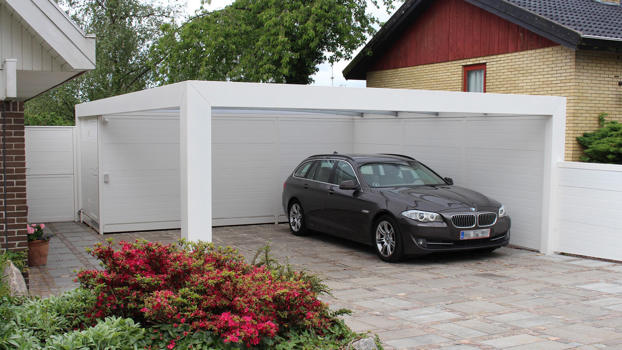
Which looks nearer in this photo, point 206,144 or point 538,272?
point 206,144

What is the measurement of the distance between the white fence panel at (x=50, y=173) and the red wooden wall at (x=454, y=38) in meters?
8.69

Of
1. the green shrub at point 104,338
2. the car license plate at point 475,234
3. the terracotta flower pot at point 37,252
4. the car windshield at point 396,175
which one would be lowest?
the terracotta flower pot at point 37,252

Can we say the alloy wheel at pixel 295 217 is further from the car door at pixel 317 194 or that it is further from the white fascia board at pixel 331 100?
the white fascia board at pixel 331 100

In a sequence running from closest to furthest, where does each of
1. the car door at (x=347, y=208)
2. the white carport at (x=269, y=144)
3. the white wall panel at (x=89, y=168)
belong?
the white carport at (x=269, y=144) < the car door at (x=347, y=208) < the white wall panel at (x=89, y=168)

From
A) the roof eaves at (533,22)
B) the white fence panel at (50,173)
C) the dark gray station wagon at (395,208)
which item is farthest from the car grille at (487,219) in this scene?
the white fence panel at (50,173)

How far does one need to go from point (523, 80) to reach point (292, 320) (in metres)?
10.8

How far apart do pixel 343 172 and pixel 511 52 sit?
215 inches

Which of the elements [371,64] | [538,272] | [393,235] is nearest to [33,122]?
[371,64]

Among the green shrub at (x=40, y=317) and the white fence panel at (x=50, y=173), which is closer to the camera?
the green shrub at (x=40, y=317)

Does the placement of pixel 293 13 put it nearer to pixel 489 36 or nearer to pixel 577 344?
pixel 489 36

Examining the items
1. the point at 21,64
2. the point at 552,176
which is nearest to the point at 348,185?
the point at 552,176

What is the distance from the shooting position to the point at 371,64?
1895 centimetres

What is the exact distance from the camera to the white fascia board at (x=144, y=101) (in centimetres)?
793

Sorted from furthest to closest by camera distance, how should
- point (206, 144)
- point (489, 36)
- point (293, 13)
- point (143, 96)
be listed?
point (293, 13), point (489, 36), point (143, 96), point (206, 144)
